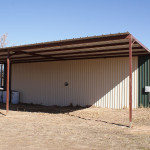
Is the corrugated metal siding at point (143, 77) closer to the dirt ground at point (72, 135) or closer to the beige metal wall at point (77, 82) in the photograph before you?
the beige metal wall at point (77, 82)

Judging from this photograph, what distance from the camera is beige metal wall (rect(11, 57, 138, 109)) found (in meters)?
11.3

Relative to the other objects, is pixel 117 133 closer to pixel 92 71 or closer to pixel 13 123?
pixel 13 123

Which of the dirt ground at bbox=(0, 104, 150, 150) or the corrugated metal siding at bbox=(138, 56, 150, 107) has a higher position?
the corrugated metal siding at bbox=(138, 56, 150, 107)

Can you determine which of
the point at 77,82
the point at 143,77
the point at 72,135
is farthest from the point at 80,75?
the point at 72,135

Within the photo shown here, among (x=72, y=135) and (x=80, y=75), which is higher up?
(x=80, y=75)

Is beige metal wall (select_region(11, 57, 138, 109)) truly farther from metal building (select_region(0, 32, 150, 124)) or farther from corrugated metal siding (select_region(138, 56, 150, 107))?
corrugated metal siding (select_region(138, 56, 150, 107))

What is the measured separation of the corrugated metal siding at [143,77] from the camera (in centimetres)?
1080

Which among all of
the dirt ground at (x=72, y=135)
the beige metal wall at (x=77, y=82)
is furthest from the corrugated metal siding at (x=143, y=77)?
the dirt ground at (x=72, y=135)

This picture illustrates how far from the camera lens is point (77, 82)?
1264 cm

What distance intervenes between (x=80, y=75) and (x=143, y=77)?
11.6 feet

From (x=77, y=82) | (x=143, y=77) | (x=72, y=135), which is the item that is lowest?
(x=72, y=135)

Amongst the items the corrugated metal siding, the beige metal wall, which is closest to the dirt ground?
the corrugated metal siding

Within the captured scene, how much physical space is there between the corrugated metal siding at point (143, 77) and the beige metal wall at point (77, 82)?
0.66 feet

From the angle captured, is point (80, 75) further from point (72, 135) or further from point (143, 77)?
point (72, 135)
